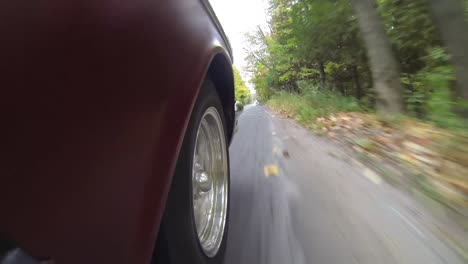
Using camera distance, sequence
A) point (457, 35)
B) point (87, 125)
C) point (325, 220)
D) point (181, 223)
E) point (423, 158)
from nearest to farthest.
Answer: point (87, 125), point (181, 223), point (325, 220), point (423, 158), point (457, 35)

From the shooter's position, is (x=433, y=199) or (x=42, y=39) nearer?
(x=42, y=39)

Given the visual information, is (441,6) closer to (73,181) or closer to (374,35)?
(374,35)

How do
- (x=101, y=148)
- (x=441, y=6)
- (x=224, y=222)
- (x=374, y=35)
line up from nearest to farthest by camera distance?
(x=101, y=148), (x=224, y=222), (x=441, y=6), (x=374, y=35)

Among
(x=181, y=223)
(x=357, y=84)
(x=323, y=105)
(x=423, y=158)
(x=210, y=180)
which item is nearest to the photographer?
(x=181, y=223)

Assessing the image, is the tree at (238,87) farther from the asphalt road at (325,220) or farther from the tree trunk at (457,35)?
the tree trunk at (457,35)

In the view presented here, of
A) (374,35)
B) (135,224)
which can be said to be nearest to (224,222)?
(135,224)

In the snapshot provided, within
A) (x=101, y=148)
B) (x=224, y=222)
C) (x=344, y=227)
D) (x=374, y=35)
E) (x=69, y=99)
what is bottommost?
(x=344, y=227)

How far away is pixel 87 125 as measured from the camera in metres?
0.69

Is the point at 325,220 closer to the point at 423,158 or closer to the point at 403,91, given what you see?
the point at 423,158

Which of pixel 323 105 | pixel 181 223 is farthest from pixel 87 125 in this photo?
pixel 323 105

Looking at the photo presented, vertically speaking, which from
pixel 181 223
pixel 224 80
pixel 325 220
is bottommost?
pixel 325 220

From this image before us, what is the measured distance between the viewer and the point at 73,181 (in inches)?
25.9

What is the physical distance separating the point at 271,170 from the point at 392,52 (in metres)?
3.30

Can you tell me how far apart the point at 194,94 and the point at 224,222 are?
0.82m
